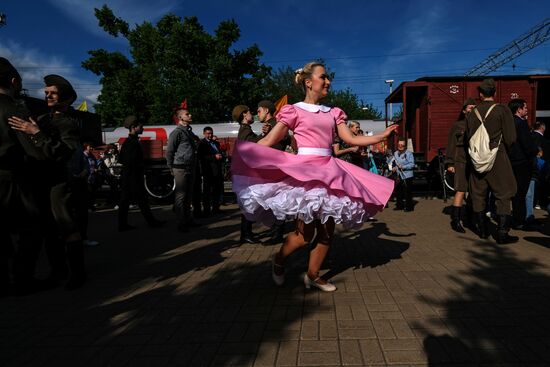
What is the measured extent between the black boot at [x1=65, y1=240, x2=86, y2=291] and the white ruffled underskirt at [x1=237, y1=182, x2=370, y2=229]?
184 cm

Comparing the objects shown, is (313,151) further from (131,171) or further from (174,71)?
(174,71)

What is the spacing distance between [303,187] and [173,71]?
27508 millimetres

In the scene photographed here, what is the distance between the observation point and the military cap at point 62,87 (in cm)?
387

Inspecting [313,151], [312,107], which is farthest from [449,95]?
[313,151]

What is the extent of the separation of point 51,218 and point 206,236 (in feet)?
8.89

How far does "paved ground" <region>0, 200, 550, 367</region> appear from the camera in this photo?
91.4 inches

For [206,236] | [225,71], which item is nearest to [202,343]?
[206,236]

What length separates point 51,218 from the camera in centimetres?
387

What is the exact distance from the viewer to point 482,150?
510cm

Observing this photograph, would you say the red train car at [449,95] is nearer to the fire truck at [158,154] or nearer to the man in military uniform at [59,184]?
the fire truck at [158,154]

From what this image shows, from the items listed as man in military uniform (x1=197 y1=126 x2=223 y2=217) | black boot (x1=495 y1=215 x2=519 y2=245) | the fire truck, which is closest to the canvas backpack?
black boot (x1=495 y1=215 x2=519 y2=245)

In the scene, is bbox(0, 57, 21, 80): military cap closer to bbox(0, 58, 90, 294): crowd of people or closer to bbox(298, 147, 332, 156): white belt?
bbox(0, 58, 90, 294): crowd of people

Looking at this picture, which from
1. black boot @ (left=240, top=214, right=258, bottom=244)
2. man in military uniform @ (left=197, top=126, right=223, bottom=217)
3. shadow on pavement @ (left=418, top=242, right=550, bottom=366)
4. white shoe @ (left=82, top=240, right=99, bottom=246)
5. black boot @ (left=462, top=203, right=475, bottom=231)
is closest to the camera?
shadow on pavement @ (left=418, top=242, right=550, bottom=366)

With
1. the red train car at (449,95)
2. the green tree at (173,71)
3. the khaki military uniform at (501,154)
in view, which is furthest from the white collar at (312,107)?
the green tree at (173,71)
